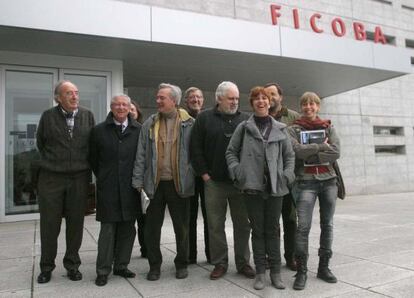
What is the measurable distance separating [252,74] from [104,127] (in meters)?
6.72

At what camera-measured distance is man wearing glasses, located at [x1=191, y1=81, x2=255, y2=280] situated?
12.5ft

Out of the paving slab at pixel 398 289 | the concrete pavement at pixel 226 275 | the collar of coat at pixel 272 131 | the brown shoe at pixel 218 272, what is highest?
the collar of coat at pixel 272 131

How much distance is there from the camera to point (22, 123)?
25.9 ft

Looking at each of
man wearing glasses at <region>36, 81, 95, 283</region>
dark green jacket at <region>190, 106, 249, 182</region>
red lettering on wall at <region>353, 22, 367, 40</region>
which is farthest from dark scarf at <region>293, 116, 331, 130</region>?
red lettering on wall at <region>353, 22, 367, 40</region>

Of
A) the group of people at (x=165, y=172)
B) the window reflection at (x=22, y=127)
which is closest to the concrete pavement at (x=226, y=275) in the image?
the group of people at (x=165, y=172)

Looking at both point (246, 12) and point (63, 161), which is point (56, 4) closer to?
point (63, 161)

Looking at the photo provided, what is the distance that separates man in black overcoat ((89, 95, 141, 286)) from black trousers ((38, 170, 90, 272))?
0.23 metres

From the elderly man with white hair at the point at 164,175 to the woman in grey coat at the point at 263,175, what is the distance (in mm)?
531

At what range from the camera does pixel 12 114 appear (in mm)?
7852

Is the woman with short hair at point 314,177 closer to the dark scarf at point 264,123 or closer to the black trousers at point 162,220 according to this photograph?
the dark scarf at point 264,123

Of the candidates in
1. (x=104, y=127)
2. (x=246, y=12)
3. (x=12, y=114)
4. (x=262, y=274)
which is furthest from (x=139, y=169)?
(x=246, y=12)

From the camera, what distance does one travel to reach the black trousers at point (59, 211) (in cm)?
377

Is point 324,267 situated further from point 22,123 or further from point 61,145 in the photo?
point 22,123

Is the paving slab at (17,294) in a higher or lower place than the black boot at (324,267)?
lower
